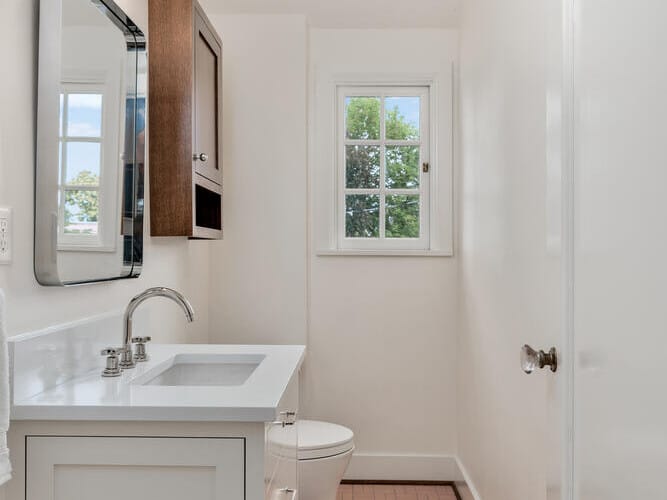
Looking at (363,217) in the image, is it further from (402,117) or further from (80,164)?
(80,164)

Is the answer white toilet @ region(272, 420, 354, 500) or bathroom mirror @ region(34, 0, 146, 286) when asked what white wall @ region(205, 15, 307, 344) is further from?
bathroom mirror @ region(34, 0, 146, 286)

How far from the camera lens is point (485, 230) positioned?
2.35 meters

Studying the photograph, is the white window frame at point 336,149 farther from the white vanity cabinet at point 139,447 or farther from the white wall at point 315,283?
the white vanity cabinet at point 139,447

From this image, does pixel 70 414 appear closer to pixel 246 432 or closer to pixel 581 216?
pixel 246 432

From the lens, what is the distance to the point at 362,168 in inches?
122

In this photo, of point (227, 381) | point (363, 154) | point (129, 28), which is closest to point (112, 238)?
point (227, 381)

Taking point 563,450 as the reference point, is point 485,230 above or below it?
above

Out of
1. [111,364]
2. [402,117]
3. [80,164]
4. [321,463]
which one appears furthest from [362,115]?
[111,364]

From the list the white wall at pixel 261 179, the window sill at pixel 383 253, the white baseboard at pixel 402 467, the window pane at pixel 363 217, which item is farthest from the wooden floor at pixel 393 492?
the window pane at pixel 363 217

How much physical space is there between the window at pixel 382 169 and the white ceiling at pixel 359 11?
301 mm

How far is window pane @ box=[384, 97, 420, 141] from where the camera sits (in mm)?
3092

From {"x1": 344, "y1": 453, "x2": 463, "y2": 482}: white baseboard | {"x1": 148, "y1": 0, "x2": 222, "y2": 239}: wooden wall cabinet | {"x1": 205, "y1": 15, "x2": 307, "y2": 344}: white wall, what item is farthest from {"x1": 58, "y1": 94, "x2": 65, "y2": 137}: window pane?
{"x1": 344, "y1": 453, "x2": 463, "y2": 482}: white baseboard

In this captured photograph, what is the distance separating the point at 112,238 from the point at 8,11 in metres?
0.67

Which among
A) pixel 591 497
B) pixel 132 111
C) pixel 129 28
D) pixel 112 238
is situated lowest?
pixel 591 497
